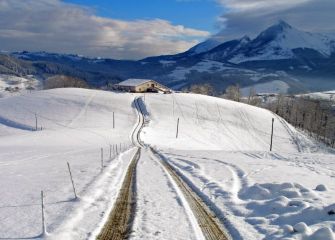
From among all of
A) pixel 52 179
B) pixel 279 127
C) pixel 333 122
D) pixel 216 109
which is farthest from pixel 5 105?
pixel 333 122

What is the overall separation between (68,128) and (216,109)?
190 ft

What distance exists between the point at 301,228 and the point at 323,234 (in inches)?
41.2

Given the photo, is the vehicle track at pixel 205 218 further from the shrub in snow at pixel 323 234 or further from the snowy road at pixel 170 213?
the shrub in snow at pixel 323 234

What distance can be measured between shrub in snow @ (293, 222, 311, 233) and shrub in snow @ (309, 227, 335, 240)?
1.42ft

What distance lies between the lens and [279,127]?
14150cm

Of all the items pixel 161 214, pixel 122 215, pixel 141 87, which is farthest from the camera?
pixel 141 87

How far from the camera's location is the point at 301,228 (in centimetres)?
1598

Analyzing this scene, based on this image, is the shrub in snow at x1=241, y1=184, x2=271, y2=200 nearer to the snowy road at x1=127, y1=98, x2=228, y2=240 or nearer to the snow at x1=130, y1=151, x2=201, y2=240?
the snowy road at x1=127, y1=98, x2=228, y2=240

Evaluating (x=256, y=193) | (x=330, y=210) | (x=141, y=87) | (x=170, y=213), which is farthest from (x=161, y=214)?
(x=141, y=87)

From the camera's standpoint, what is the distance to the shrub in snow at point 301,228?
1588cm

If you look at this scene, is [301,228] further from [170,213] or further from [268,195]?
[268,195]

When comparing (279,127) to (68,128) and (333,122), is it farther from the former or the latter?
(68,128)

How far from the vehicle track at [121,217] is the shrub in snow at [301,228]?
6.65 m

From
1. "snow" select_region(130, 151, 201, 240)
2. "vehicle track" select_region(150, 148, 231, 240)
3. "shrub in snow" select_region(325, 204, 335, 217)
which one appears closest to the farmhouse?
"snow" select_region(130, 151, 201, 240)
